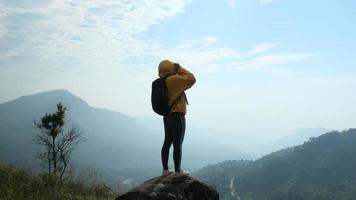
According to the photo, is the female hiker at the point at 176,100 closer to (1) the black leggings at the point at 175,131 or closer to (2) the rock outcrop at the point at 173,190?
(1) the black leggings at the point at 175,131

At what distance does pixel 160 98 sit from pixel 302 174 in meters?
168

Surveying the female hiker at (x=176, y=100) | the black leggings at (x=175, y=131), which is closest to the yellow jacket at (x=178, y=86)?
the female hiker at (x=176, y=100)

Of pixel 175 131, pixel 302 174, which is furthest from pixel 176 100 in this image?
pixel 302 174

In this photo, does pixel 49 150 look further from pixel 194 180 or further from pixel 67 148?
pixel 194 180

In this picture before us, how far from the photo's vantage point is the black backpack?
29.6 ft

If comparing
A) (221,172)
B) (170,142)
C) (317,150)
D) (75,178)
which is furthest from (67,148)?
(317,150)

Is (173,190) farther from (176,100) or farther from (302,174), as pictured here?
(302,174)

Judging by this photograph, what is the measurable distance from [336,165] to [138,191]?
586ft

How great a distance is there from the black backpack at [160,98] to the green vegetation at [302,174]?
136888 mm

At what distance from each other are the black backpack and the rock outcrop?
139 centimetres

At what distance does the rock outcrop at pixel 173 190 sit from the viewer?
26.0 ft

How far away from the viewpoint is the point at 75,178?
1547 centimetres

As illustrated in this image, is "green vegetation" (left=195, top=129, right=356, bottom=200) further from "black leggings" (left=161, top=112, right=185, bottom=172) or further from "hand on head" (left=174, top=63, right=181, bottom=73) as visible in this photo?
"hand on head" (left=174, top=63, right=181, bottom=73)

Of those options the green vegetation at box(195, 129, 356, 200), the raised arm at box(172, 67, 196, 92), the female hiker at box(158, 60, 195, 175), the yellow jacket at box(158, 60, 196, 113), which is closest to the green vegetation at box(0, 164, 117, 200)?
the female hiker at box(158, 60, 195, 175)
